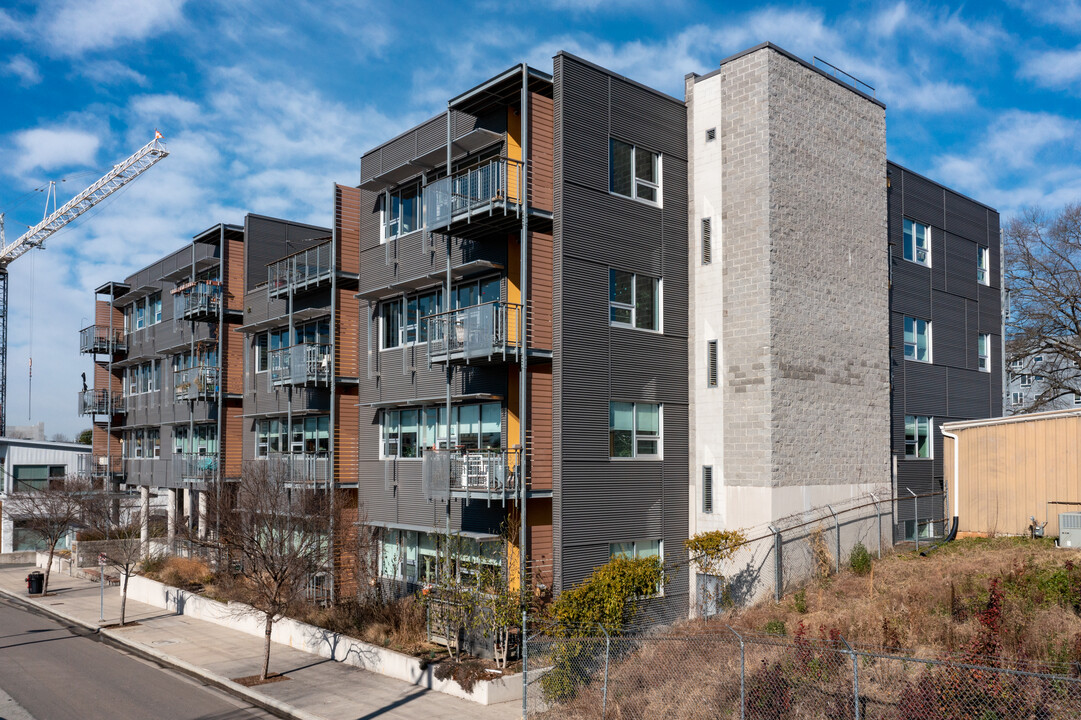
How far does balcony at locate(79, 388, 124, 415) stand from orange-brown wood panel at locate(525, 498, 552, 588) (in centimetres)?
3514

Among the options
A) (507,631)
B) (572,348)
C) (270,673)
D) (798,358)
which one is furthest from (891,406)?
(270,673)

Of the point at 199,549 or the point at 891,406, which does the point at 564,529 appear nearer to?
the point at 891,406

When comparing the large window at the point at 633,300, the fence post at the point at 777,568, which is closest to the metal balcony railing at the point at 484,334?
the large window at the point at 633,300

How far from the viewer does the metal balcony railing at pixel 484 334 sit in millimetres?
21719

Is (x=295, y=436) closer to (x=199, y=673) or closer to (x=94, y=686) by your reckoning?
(x=199, y=673)

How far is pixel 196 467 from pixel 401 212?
17601mm

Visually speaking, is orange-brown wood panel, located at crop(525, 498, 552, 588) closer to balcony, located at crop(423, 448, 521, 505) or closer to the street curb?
balcony, located at crop(423, 448, 521, 505)

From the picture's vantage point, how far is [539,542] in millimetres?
22109

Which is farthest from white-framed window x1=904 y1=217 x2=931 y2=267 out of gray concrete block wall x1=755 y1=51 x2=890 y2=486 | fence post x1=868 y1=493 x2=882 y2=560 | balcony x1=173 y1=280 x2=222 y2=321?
balcony x1=173 y1=280 x2=222 y2=321

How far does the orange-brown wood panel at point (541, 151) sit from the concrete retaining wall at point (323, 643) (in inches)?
446

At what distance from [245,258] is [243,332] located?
3.06m

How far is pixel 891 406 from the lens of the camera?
29031 millimetres

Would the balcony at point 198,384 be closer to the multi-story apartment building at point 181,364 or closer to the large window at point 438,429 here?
the multi-story apartment building at point 181,364

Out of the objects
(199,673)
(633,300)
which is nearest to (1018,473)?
(633,300)
